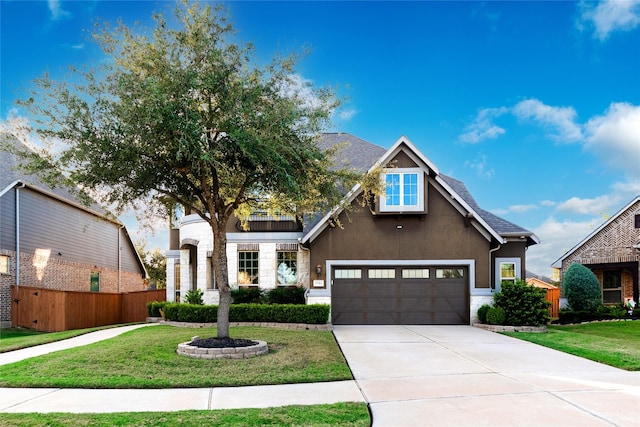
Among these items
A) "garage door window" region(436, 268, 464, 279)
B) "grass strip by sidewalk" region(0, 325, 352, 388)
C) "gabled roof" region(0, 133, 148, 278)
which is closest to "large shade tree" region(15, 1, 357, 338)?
Answer: "grass strip by sidewalk" region(0, 325, 352, 388)

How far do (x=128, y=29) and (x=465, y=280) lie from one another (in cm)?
1413

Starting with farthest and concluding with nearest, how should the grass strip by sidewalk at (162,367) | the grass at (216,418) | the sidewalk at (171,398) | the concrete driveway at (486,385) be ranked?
the grass strip by sidewalk at (162,367)
the sidewalk at (171,398)
the concrete driveway at (486,385)
the grass at (216,418)

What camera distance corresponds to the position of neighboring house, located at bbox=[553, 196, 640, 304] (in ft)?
83.7

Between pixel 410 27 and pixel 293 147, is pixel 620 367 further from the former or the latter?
pixel 410 27

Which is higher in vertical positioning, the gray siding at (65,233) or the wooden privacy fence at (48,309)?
the gray siding at (65,233)

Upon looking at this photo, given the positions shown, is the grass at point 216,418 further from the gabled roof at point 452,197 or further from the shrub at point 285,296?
the shrub at point 285,296

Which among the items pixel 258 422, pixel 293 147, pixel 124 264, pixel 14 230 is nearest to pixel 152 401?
pixel 258 422

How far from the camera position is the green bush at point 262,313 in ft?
58.4

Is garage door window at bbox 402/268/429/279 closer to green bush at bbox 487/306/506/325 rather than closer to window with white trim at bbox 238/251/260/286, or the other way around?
green bush at bbox 487/306/506/325

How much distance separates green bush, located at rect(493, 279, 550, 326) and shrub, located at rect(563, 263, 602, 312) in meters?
5.37

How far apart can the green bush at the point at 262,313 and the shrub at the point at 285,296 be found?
114 centimetres

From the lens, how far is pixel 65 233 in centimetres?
2519

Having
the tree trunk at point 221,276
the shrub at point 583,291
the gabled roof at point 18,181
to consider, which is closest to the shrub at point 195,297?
the gabled roof at point 18,181

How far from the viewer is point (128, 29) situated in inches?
477
